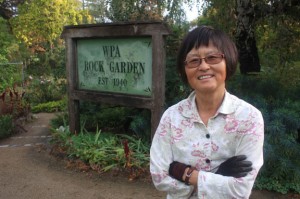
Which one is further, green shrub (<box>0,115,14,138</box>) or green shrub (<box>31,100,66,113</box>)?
green shrub (<box>31,100,66,113</box>)

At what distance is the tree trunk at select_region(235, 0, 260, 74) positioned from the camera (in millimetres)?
5770

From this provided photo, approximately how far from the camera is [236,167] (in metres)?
1.50

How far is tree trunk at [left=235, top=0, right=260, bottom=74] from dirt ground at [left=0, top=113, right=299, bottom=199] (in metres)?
2.91

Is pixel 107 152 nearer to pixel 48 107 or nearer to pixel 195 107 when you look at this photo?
pixel 195 107

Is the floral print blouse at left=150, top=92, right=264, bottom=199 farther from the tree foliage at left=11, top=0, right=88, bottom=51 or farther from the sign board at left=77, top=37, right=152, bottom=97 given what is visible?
the tree foliage at left=11, top=0, right=88, bottom=51

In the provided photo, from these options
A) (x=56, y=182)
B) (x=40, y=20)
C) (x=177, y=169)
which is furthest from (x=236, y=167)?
(x=40, y=20)

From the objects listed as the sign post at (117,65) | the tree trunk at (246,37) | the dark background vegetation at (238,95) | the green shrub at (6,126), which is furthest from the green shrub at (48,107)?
the tree trunk at (246,37)

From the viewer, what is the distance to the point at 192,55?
157cm

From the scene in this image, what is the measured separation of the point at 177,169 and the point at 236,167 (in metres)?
0.26

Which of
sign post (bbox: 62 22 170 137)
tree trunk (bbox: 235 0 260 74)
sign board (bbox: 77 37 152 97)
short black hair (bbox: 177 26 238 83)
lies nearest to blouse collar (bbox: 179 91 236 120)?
short black hair (bbox: 177 26 238 83)

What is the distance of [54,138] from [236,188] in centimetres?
514

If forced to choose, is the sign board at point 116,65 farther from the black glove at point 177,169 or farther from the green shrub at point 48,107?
the green shrub at point 48,107

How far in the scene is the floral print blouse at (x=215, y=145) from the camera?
4.95 ft

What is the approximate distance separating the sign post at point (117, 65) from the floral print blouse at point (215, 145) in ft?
10.1
